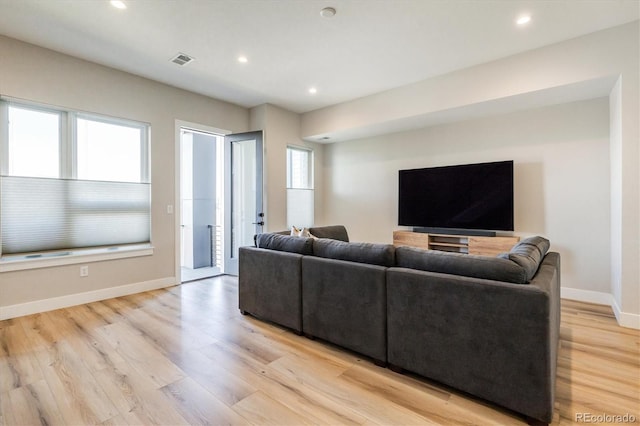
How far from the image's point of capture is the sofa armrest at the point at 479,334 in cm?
Result: 152

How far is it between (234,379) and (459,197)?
3746 mm

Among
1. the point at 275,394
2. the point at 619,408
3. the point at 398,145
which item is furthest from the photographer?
the point at 398,145

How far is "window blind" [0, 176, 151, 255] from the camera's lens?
10.3ft

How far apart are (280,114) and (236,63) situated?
1650mm

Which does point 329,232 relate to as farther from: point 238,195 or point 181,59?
point 181,59

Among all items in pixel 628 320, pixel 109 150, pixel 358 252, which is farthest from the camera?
pixel 109 150

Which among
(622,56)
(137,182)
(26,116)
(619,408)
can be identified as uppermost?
(622,56)

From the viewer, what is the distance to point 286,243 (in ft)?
9.35

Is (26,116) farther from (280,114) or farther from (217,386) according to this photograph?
(217,386)

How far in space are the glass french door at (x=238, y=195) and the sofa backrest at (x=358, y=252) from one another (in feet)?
8.31

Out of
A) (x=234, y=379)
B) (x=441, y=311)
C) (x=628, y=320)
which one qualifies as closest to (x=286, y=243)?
(x=234, y=379)

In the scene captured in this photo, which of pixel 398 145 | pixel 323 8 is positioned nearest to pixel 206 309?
pixel 323 8

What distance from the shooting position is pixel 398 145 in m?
5.17

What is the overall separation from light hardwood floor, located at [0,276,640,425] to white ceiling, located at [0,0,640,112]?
9.28 ft
